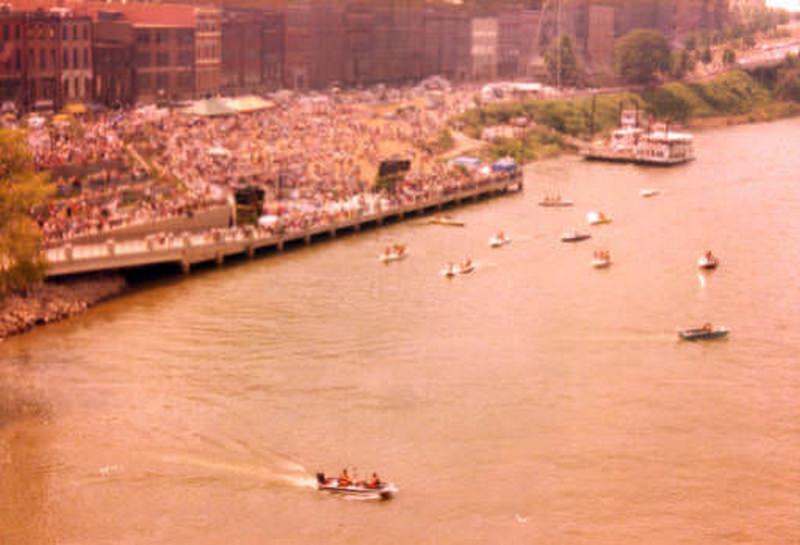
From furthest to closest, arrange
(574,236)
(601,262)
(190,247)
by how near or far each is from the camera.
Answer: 1. (574,236)
2. (601,262)
3. (190,247)

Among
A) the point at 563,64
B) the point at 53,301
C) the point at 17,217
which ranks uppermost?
the point at 563,64

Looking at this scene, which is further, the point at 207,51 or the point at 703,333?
the point at 207,51

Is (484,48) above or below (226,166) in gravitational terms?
above

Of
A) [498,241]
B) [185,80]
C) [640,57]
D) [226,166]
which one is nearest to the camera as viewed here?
[498,241]

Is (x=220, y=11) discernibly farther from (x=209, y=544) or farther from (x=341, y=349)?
(x=209, y=544)

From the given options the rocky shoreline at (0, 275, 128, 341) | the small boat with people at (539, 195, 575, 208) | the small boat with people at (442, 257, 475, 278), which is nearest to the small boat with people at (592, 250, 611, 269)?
the small boat with people at (442, 257, 475, 278)

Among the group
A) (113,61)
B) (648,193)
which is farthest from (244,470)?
(113,61)

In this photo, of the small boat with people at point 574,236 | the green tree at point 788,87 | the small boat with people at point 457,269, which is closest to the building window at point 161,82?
the small boat with people at point 574,236

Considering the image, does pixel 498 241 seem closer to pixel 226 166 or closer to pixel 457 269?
pixel 457 269
